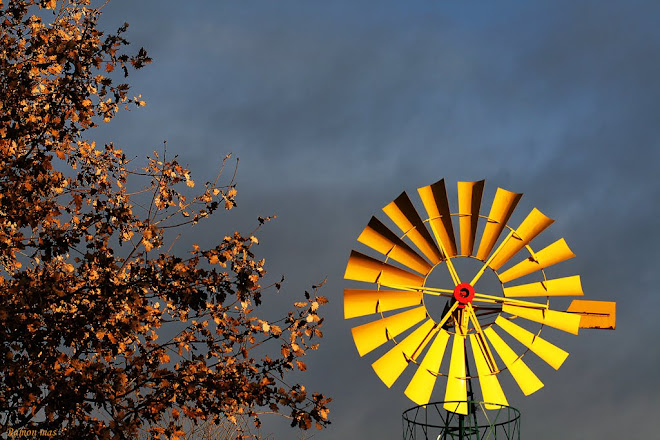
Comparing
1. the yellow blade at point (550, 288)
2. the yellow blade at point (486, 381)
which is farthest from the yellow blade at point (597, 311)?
the yellow blade at point (486, 381)

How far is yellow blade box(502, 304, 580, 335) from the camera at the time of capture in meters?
11.6

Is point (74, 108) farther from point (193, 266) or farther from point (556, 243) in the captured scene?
point (556, 243)

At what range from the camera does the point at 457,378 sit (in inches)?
440

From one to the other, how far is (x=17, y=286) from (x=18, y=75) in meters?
1.89

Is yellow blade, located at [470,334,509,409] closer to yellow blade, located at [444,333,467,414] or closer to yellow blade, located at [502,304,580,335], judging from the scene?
yellow blade, located at [444,333,467,414]

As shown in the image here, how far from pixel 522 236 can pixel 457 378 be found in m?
2.14

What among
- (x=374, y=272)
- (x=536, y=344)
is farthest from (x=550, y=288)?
(x=374, y=272)

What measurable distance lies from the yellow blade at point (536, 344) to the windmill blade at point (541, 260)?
2.05 feet

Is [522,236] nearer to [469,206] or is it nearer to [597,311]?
[469,206]

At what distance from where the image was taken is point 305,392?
7.81 m

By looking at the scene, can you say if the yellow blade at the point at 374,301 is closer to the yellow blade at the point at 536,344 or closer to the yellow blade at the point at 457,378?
the yellow blade at the point at 457,378

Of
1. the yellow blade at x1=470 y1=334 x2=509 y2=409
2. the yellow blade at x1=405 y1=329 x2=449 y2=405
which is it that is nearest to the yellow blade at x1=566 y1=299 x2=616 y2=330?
the yellow blade at x1=470 y1=334 x2=509 y2=409

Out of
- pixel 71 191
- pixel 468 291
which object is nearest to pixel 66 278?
pixel 71 191

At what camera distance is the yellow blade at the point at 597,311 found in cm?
1229
